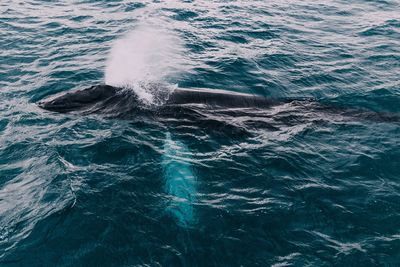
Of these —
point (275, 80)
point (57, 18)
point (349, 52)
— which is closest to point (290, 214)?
point (275, 80)

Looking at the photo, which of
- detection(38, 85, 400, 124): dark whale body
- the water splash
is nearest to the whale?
detection(38, 85, 400, 124): dark whale body

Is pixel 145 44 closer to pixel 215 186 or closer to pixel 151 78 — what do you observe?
pixel 151 78

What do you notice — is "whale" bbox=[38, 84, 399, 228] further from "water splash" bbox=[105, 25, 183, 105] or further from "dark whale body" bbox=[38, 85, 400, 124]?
"water splash" bbox=[105, 25, 183, 105]

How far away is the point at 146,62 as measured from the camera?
22.2 meters

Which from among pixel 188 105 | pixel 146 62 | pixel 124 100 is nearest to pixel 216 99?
pixel 188 105

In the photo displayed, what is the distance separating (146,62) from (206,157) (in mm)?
9824

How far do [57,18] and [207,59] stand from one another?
13.5m

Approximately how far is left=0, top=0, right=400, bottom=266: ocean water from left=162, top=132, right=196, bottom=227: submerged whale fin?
0.17 feet

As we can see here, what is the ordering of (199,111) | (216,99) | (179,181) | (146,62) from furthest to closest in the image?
(146,62)
(216,99)
(199,111)
(179,181)

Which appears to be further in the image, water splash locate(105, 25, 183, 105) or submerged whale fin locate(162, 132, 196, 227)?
water splash locate(105, 25, 183, 105)

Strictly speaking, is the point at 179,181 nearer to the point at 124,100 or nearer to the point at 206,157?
the point at 206,157

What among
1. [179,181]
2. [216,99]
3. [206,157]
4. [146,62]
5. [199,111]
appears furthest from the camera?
[146,62]

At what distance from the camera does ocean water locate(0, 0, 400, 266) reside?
1063cm

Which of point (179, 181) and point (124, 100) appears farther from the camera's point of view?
point (124, 100)
